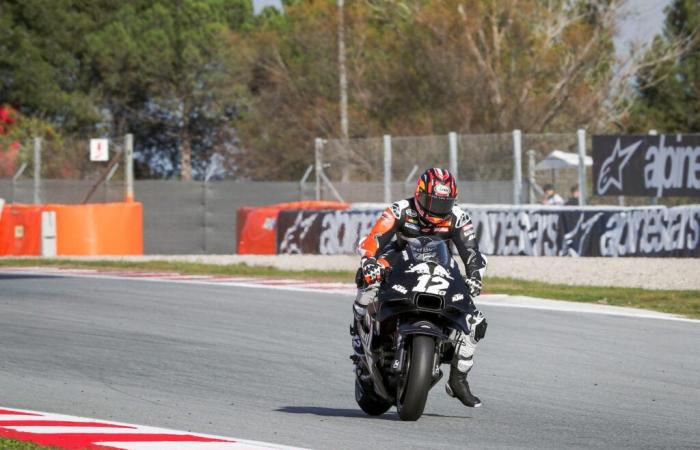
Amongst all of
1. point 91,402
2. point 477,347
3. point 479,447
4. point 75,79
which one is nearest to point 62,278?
point 477,347

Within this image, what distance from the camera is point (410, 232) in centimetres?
878

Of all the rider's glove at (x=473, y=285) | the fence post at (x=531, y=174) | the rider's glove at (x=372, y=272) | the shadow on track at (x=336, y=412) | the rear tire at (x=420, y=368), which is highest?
the fence post at (x=531, y=174)

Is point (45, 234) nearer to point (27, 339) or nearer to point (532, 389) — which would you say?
point (27, 339)

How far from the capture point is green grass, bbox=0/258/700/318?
18.0 metres

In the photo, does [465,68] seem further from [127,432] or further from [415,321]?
[127,432]

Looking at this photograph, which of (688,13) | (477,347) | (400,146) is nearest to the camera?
(477,347)

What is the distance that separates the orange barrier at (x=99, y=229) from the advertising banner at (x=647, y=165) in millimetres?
11053

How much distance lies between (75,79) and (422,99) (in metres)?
18.2

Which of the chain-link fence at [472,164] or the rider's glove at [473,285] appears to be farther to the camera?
the chain-link fence at [472,164]

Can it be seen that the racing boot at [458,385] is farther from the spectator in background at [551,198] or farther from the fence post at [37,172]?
the fence post at [37,172]

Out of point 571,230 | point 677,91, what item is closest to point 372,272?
point 571,230

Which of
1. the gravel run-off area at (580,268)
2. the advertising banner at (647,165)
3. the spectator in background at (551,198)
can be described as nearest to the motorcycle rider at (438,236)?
the gravel run-off area at (580,268)

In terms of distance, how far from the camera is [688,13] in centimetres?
5625

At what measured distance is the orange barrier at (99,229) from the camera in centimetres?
2969
